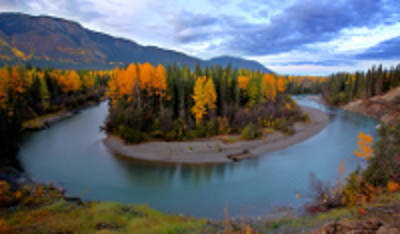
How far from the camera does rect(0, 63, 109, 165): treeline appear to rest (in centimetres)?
2403

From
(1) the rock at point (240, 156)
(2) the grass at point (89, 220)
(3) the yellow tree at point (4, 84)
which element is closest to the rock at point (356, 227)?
(2) the grass at point (89, 220)

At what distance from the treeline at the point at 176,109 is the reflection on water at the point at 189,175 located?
5973mm

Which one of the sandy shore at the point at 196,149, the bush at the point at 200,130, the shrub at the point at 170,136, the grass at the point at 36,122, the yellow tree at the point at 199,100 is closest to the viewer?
the sandy shore at the point at 196,149

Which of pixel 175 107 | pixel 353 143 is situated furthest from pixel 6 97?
pixel 353 143

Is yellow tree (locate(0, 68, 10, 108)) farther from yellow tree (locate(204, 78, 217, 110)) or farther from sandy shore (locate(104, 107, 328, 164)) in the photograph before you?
yellow tree (locate(204, 78, 217, 110))

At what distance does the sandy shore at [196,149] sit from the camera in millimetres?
27080

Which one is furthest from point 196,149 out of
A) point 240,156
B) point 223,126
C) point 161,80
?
point 161,80

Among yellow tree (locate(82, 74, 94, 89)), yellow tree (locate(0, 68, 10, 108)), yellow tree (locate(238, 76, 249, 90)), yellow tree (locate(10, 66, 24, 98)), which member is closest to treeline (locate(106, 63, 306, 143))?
yellow tree (locate(238, 76, 249, 90))

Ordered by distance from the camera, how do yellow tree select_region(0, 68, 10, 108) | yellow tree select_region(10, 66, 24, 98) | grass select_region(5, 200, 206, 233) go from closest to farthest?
grass select_region(5, 200, 206, 233)
yellow tree select_region(0, 68, 10, 108)
yellow tree select_region(10, 66, 24, 98)

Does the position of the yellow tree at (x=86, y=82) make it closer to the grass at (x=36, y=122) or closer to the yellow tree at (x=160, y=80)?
the grass at (x=36, y=122)

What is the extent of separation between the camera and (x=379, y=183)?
43.2 feet

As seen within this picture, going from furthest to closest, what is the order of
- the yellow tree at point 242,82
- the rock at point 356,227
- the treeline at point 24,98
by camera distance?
the yellow tree at point 242,82, the treeline at point 24,98, the rock at point 356,227

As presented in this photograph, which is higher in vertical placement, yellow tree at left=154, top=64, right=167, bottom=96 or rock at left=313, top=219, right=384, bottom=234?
yellow tree at left=154, top=64, right=167, bottom=96

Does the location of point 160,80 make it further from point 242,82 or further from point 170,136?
point 242,82
